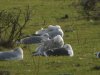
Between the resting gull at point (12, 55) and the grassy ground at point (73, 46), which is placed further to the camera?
the resting gull at point (12, 55)

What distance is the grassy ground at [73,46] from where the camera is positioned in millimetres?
13680

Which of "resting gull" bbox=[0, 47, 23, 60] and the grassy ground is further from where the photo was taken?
"resting gull" bbox=[0, 47, 23, 60]

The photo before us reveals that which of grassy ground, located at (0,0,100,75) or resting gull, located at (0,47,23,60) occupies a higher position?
resting gull, located at (0,47,23,60)

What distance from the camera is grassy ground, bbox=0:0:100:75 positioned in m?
13.7

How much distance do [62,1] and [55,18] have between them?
1030 cm

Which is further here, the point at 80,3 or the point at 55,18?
the point at 80,3

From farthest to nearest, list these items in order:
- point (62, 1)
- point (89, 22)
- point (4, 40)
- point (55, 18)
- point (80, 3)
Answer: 1. point (62, 1)
2. point (80, 3)
3. point (55, 18)
4. point (89, 22)
5. point (4, 40)

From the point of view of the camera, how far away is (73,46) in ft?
58.5

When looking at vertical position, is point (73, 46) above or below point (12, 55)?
below

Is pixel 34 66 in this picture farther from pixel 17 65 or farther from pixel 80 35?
pixel 80 35

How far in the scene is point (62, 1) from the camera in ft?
123

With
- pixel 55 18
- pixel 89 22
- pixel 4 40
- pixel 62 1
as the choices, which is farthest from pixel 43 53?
pixel 62 1

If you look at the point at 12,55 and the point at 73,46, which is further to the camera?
the point at 73,46

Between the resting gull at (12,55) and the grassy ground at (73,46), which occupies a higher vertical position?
the resting gull at (12,55)
